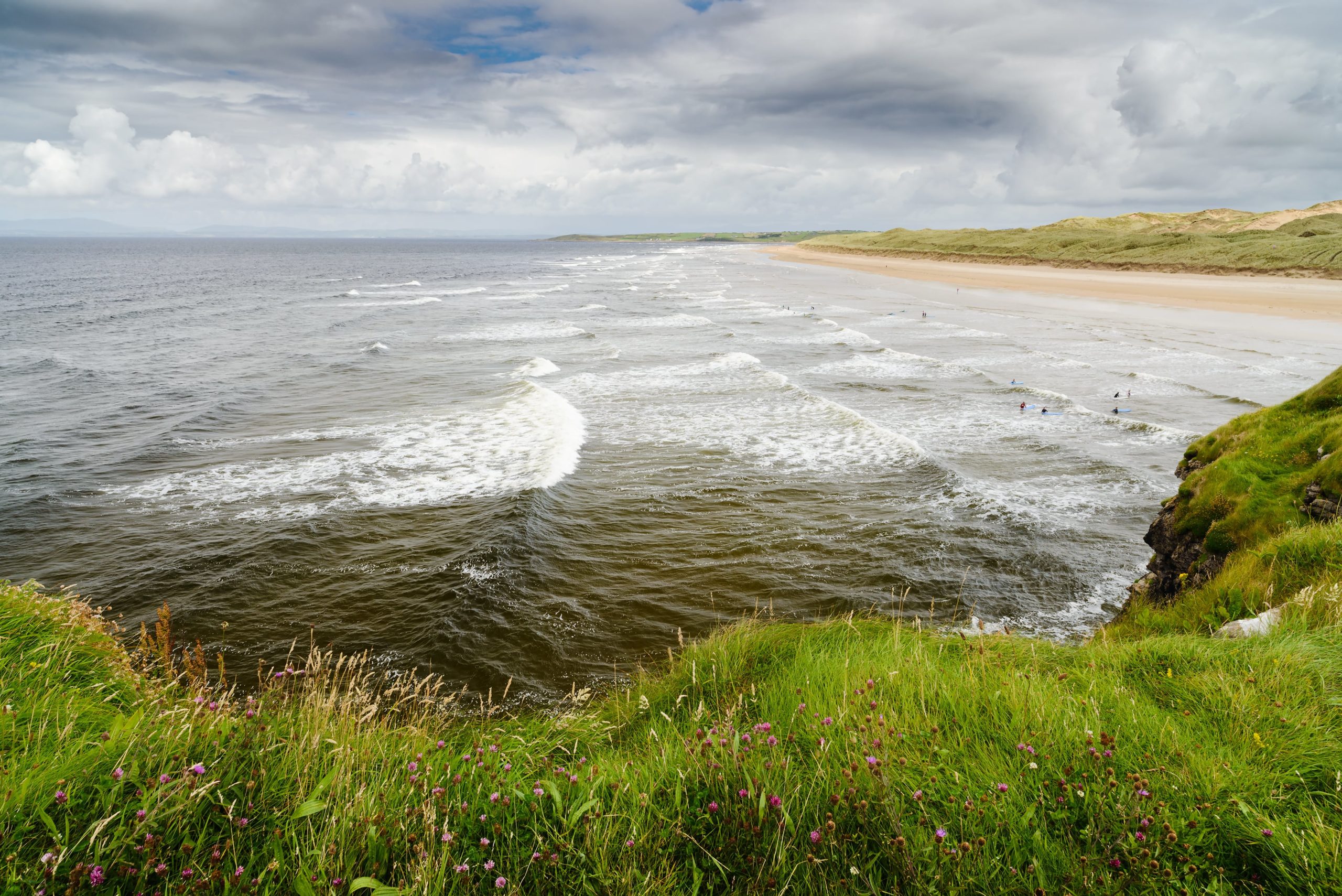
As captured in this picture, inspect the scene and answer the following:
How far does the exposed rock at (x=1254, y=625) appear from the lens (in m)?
4.84

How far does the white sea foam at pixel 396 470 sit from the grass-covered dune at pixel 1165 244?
71.9 m

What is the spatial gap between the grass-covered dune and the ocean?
38.5m

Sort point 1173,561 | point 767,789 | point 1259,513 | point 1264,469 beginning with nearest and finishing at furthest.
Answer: point 767,789 < point 1259,513 < point 1264,469 < point 1173,561

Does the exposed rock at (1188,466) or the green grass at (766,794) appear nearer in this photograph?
the green grass at (766,794)

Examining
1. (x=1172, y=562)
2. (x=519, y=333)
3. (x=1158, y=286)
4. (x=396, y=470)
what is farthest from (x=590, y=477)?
(x=1158, y=286)

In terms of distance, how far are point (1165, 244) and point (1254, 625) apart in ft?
314

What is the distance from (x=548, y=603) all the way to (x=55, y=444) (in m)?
16.3

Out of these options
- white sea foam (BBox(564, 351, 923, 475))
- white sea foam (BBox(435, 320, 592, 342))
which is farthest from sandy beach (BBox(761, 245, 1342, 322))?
white sea foam (BBox(435, 320, 592, 342))

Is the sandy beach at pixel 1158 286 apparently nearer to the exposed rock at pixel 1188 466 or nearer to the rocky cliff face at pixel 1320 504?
the exposed rock at pixel 1188 466

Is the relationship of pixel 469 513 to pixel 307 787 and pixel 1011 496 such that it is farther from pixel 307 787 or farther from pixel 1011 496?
pixel 1011 496

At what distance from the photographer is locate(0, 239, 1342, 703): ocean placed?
938cm

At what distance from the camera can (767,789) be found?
317 centimetres

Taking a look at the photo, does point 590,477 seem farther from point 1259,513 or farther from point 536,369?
point 536,369

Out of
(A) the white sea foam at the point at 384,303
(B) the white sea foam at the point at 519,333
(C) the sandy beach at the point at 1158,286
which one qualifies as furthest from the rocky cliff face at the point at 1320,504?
(A) the white sea foam at the point at 384,303
